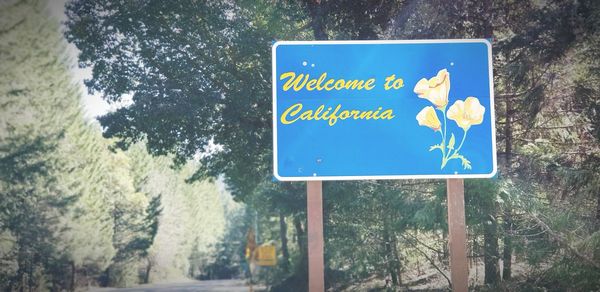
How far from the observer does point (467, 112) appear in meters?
5.36

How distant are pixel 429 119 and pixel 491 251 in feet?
23.9

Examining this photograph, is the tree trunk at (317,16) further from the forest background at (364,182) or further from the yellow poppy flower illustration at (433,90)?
the yellow poppy flower illustration at (433,90)

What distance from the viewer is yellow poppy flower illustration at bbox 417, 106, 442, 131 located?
17.6 feet

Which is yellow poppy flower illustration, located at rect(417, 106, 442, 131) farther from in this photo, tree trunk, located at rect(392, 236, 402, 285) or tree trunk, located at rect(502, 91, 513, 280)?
tree trunk, located at rect(392, 236, 402, 285)

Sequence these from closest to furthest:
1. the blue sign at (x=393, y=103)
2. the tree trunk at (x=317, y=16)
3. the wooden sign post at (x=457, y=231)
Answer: the blue sign at (x=393, y=103) → the wooden sign post at (x=457, y=231) → the tree trunk at (x=317, y=16)

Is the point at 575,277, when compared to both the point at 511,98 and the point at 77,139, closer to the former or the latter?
the point at 511,98

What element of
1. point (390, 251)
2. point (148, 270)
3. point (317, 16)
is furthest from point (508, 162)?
point (148, 270)

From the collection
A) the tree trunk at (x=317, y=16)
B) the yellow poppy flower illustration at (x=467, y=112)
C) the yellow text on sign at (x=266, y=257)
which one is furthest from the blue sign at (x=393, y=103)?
the yellow text on sign at (x=266, y=257)

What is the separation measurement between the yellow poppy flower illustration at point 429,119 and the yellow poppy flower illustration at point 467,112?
13 centimetres

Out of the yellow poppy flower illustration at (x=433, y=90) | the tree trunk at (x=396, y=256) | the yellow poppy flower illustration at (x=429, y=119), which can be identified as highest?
the yellow poppy flower illustration at (x=433, y=90)

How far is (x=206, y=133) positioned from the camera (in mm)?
15594

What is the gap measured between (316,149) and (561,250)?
255 inches

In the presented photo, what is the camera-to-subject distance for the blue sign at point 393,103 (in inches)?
209

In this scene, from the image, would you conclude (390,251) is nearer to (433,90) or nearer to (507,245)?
(507,245)
